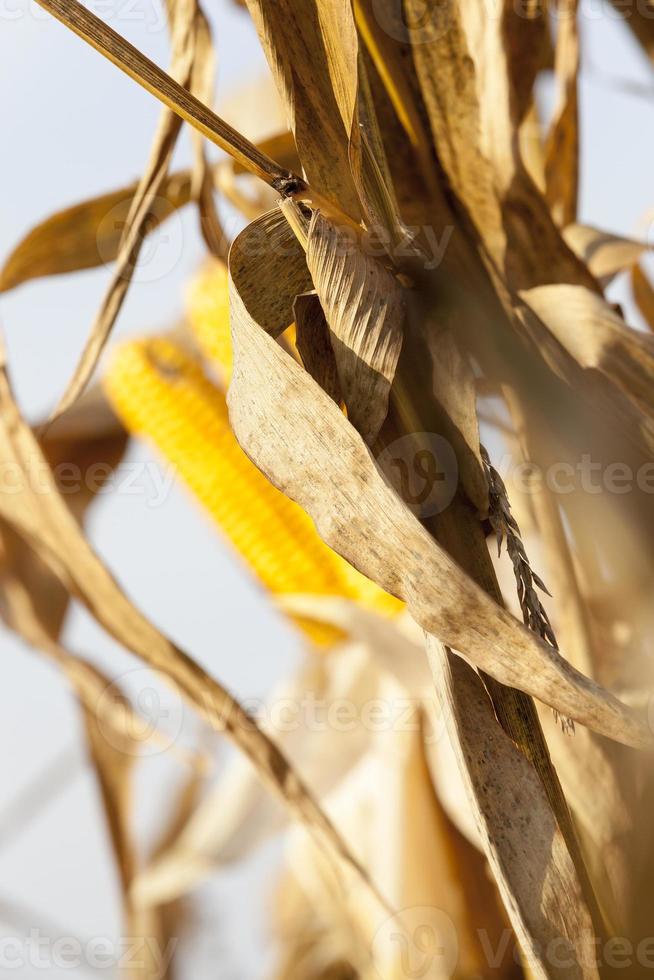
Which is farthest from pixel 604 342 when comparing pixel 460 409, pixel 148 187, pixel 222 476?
pixel 222 476

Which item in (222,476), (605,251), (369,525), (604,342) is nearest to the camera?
(369,525)

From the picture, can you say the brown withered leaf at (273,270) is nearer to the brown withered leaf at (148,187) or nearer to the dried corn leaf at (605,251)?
the brown withered leaf at (148,187)

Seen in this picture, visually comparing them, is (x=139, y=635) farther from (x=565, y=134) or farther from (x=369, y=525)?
(x=565, y=134)

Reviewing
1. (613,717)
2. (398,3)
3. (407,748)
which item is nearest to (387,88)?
(398,3)

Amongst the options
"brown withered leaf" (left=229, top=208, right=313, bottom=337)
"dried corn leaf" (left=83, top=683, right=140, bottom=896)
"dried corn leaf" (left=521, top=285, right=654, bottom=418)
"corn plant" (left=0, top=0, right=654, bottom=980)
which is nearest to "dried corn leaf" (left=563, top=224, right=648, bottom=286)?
"corn plant" (left=0, top=0, right=654, bottom=980)

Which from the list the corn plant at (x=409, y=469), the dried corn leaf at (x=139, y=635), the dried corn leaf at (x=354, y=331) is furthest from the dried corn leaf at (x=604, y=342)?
the dried corn leaf at (x=139, y=635)

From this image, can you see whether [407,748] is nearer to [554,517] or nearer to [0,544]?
[554,517]

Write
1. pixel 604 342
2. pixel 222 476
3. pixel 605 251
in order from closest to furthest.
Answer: pixel 604 342
pixel 605 251
pixel 222 476

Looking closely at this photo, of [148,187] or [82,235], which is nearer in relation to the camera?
[148,187]
